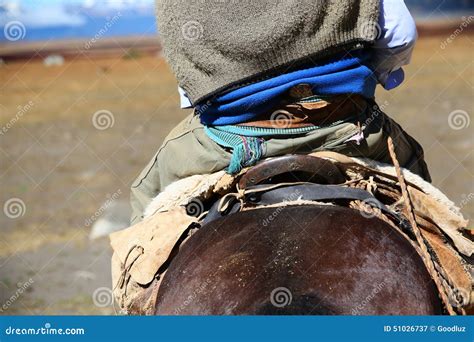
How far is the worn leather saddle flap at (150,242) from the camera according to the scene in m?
2.61

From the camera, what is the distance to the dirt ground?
261 inches

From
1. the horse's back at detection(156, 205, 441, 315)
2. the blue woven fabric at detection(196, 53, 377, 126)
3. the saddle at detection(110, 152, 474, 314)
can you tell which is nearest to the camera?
the horse's back at detection(156, 205, 441, 315)

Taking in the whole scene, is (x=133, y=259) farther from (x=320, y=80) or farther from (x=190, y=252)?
(x=320, y=80)

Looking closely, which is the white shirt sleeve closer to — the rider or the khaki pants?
the rider

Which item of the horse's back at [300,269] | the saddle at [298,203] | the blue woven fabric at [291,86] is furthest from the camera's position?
the blue woven fabric at [291,86]

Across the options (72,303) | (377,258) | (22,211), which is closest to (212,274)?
(377,258)

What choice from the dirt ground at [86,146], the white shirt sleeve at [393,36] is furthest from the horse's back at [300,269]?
the dirt ground at [86,146]

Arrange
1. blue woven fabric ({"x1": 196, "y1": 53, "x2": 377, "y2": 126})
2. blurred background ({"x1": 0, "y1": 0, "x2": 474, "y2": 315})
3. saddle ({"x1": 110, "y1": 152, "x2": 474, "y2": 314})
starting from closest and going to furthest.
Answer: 1. saddle ({"x1": 110, "y1": 152, "x2": 474, "y2": 314})
2. blue woven fabric ({"x1": 196, "y1": 53, "x2": 377, "y2": 126})
3. blurred background ({"x1": 0, "y1": 0, "x2": 474, "y2": 315})

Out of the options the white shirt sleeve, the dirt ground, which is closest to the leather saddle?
the white shirt sleeve

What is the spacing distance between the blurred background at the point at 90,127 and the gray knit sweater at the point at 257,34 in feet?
4.61

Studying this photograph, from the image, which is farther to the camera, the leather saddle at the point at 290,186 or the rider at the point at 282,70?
the rider at the point at 282,70

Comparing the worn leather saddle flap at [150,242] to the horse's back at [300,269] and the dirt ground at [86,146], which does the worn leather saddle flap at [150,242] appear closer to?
the horse's back at [300,269]

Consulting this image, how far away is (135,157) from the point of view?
10.8 m

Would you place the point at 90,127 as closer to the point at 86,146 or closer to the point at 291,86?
the point at 86,146
